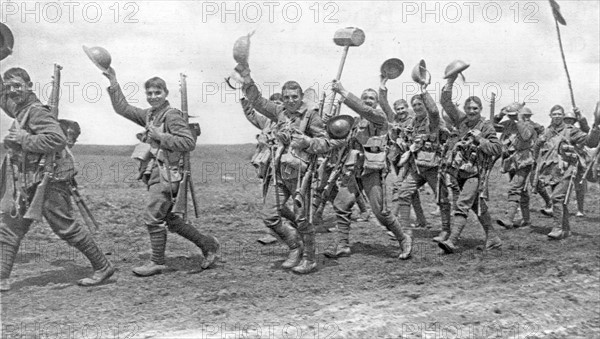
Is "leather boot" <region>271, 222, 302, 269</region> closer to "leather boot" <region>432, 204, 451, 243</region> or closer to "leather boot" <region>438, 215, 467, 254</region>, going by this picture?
"leather boot" <region>438, 215, 467, 254</region>

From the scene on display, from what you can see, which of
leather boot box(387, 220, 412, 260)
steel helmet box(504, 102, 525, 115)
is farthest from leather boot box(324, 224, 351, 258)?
steel helmet box(504, 102, 525, 115)

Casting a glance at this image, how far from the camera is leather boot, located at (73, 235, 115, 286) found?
6.66m

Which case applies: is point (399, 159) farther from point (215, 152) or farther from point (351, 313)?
point (215, 152)

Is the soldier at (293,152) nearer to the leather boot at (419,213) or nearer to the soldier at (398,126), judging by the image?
the soldier at (398,126)

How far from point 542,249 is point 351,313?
4.53 meters

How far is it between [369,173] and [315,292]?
1.97m

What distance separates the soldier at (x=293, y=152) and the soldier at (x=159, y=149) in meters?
0.92

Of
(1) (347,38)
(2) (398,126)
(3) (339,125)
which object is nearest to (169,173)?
(3) (339,125)

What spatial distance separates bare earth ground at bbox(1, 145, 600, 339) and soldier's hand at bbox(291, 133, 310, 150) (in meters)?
1.49

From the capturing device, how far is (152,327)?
18.1ft

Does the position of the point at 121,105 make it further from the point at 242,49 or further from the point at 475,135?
the point at 475,135

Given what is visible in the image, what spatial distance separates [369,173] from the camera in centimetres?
816

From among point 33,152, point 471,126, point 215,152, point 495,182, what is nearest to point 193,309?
point 33,152

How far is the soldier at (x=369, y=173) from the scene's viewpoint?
319 inches
